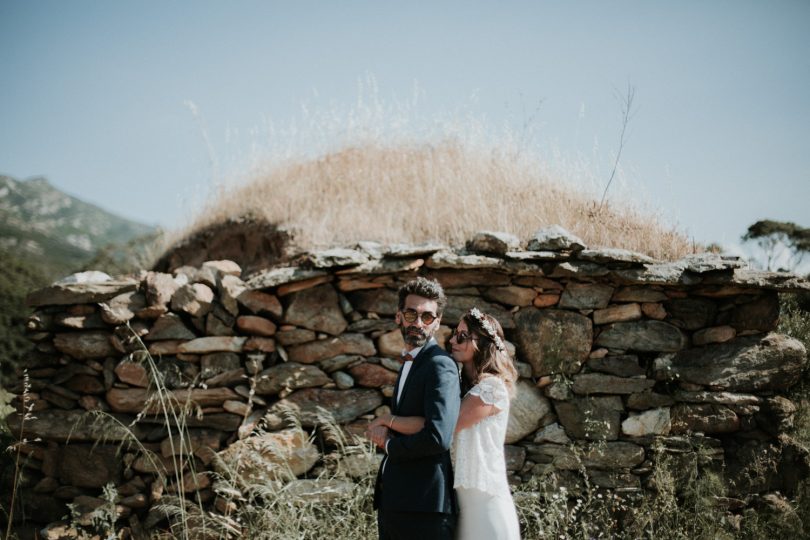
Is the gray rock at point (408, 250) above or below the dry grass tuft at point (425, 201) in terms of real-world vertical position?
below

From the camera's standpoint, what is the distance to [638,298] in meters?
4.55

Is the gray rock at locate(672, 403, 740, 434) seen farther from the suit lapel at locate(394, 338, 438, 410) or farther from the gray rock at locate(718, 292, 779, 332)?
the suit lapel at locate(394, 338, 438, 410)

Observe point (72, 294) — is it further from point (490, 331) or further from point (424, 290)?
point (490, 331)

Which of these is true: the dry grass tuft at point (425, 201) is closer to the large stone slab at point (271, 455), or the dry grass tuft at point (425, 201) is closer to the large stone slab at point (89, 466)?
the large stone slab at point (271, 455)

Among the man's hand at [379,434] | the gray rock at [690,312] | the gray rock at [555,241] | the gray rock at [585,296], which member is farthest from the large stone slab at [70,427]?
the gray rock at [690,312]

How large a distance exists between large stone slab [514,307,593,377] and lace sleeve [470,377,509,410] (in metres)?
1.89

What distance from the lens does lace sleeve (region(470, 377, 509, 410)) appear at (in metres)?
2.57

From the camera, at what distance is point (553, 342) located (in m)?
4.43

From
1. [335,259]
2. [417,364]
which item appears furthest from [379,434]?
[335,259]

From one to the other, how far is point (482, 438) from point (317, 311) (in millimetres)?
2165

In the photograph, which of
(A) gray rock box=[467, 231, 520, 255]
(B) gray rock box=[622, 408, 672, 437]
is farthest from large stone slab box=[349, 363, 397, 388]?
(B) gray rock box=[622, 408, 672, 437]

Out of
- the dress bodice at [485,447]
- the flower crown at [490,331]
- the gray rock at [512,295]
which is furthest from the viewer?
the gray rock at [512,295]

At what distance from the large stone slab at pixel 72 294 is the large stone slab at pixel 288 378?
1.46m

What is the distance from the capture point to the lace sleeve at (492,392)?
257 cm
